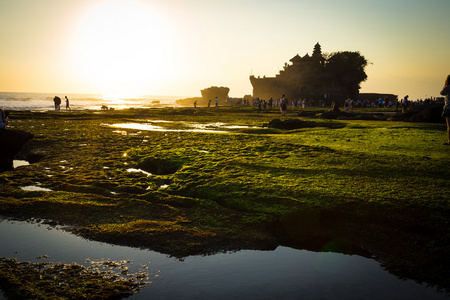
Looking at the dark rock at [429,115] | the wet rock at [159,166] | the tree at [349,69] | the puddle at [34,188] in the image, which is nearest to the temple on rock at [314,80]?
the tree at [349,69]

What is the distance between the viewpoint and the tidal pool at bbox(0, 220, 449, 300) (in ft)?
12.5

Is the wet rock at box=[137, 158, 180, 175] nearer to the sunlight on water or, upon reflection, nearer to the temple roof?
the sunlight on water

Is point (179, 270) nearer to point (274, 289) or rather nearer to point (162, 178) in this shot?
point (274, 289)

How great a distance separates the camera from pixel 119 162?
412 inches

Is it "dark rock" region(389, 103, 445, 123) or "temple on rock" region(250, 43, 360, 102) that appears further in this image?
"temple on rock" region(250, 43, 360, 102)

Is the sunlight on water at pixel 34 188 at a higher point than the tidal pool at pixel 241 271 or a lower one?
higher

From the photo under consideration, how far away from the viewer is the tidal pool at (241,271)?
3.82m

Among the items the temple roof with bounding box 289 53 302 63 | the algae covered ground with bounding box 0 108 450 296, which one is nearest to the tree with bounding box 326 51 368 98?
Result: the temple roof with bounding box 289 53 302 63

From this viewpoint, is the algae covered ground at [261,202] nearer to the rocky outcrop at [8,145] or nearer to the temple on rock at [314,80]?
the rocky outcrop at [8,145]

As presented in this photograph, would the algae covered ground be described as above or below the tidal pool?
above

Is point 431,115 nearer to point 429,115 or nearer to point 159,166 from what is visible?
point 429,115

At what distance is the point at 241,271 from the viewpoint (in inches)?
170

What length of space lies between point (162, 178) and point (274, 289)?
5217 mm

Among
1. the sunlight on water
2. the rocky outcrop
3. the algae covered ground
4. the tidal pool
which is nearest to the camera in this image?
the tidal pool
